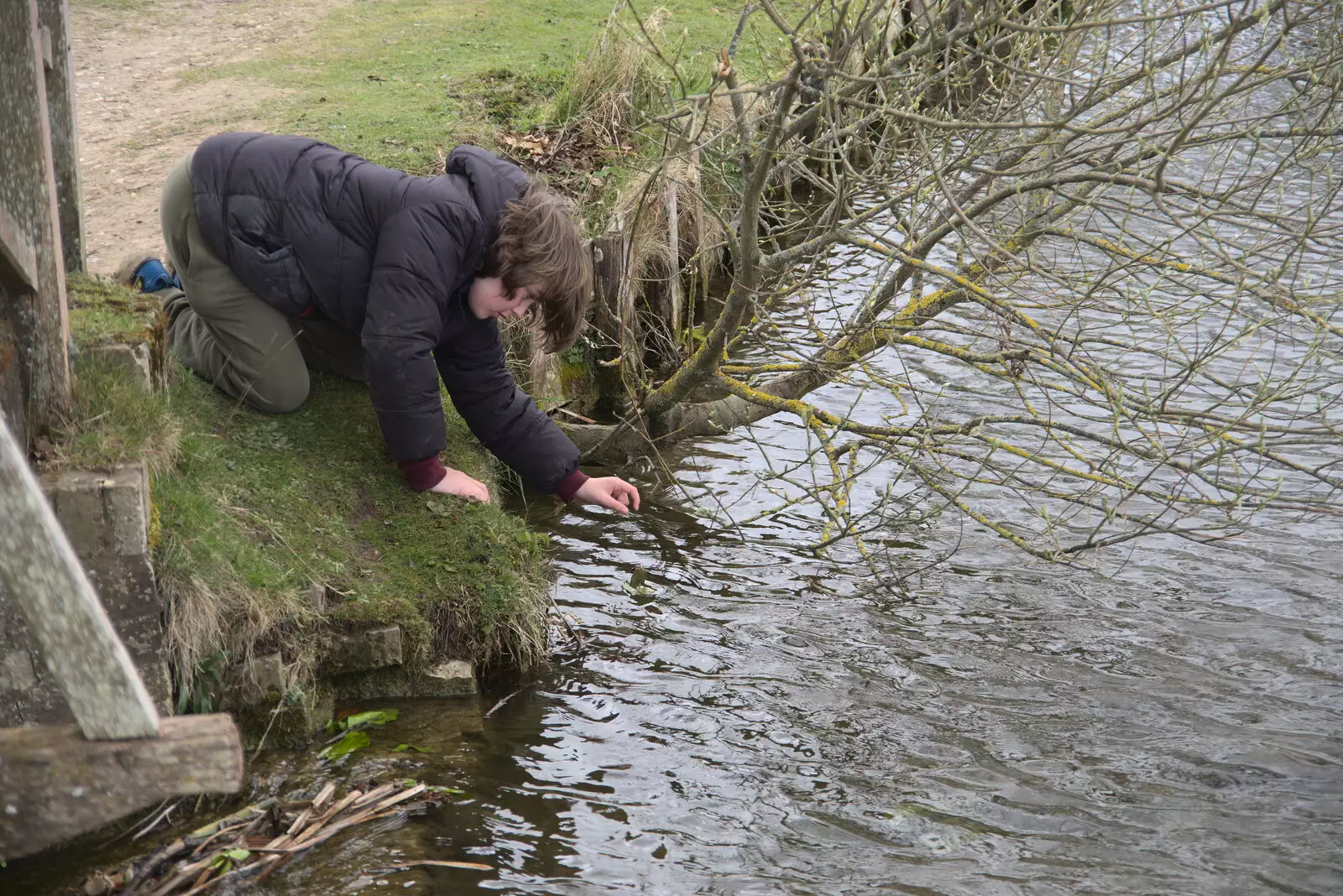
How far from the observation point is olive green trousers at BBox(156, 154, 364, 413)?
4.10m

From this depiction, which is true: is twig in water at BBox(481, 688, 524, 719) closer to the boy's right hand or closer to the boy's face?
the boy's right hand

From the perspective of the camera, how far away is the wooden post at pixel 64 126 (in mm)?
3846

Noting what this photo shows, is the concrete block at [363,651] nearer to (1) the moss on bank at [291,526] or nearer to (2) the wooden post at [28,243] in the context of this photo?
(1) the moss on bank at [291,526]

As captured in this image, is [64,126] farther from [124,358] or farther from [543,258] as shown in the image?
[543,258]

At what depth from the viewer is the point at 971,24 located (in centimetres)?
417

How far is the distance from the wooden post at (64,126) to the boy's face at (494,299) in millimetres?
1355

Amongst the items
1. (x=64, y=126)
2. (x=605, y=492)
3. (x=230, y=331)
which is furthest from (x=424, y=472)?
(x=64, y=126)

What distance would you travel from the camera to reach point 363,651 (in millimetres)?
3885

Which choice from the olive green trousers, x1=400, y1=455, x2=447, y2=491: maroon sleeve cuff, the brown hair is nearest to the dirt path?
the olive green trousers

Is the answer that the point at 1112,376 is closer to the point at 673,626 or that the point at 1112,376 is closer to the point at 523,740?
the point at 673,626

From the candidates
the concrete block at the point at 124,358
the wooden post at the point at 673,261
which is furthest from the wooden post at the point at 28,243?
the wooden post at the point at 673,261

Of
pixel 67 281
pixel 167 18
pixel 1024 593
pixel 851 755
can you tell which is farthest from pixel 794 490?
pixel 167 18

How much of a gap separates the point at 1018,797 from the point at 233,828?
244 cm

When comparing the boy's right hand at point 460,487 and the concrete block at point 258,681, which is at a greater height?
the boy's right hand at point 460,487
